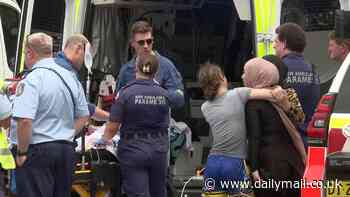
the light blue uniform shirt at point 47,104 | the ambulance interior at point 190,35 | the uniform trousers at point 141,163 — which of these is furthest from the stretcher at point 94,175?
the ambulance interior at point 190,35

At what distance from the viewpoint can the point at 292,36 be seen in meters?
6.41

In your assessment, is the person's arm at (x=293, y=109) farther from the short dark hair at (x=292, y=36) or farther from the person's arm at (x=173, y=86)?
the person's arm at (x=173, y=86)

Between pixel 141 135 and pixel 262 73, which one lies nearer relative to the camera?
pixel 262 73

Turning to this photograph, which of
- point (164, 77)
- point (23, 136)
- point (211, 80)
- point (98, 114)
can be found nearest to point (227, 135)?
point (211, 80)

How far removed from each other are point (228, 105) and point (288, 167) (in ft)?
2.33

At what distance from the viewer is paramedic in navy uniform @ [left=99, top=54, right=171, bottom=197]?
6.81 metres

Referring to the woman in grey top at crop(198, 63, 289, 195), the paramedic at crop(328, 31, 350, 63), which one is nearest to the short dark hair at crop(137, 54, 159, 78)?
the woman in grey top at crop(198, 63, 289, 195)

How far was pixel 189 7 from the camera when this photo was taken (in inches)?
385

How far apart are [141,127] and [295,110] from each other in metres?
1.42

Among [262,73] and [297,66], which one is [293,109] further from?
[297,66]

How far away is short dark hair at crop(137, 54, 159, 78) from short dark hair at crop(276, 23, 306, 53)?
110 centimetres

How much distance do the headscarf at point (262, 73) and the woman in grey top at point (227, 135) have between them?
0.39 ft

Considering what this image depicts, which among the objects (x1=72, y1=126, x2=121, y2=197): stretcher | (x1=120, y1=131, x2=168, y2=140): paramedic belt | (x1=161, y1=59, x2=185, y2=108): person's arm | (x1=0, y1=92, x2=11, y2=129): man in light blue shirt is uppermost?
(x1=161, y1=59, x2=185, y2=108): person's arm

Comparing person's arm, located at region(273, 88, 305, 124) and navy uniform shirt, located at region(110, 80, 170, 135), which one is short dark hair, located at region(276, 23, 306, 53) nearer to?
person's arm, located at region(273, 88, 305, 124)
